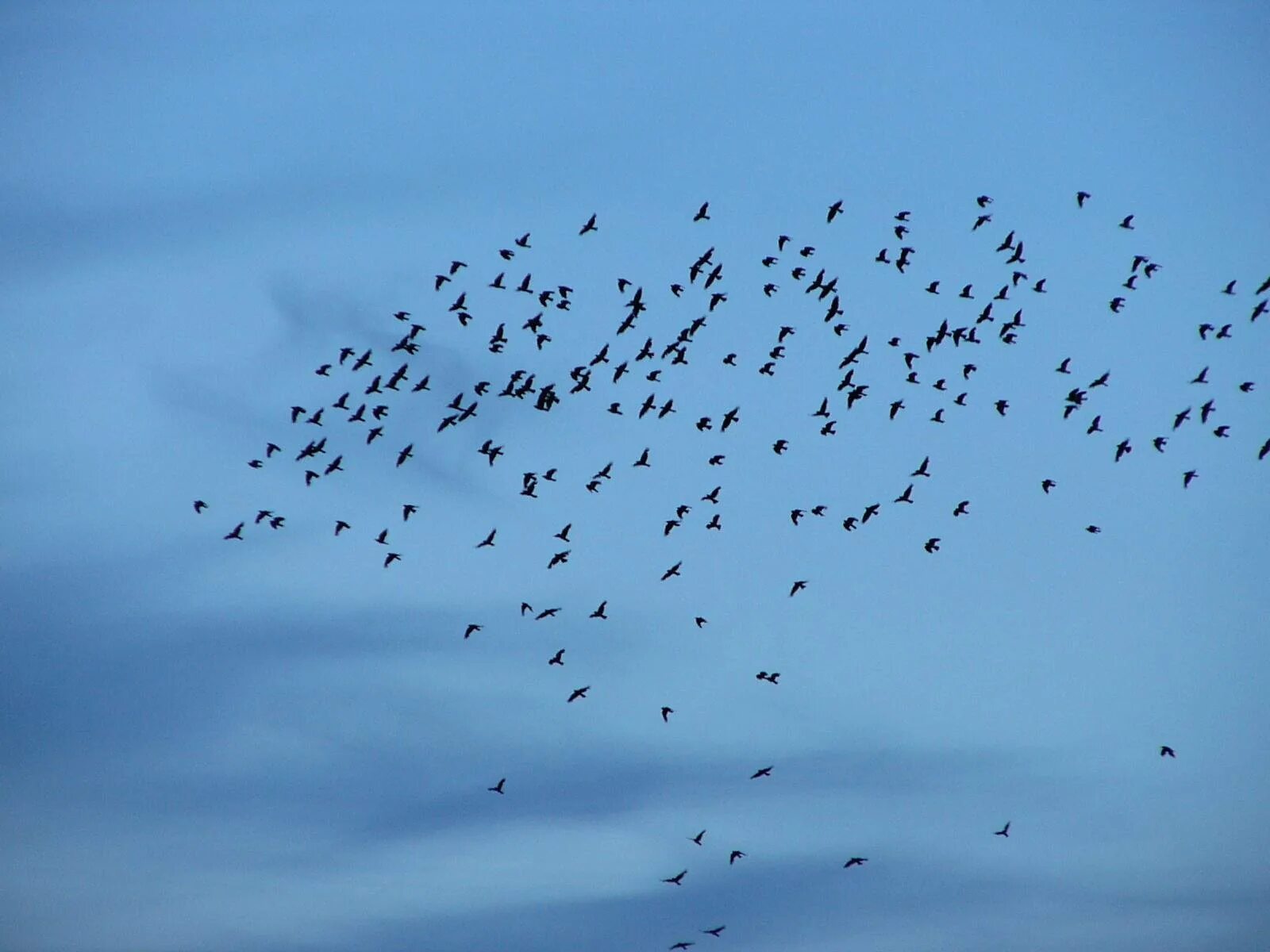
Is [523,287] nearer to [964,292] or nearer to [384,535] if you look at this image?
[384,535]

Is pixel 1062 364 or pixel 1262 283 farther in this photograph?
pixel 1062 364

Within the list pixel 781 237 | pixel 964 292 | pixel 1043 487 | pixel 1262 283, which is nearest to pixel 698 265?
pixel 781 237

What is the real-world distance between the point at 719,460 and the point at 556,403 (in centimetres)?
1049

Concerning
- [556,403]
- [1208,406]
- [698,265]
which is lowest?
[1208,406]

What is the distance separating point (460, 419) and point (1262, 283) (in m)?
40.0

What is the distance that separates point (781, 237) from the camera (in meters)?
99.8

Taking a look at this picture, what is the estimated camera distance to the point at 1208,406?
9188cm

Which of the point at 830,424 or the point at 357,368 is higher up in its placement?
the point at 357,368

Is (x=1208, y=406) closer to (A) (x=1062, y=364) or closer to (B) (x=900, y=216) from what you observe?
(A) (x=1062, y=364)

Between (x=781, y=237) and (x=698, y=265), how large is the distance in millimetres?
5067

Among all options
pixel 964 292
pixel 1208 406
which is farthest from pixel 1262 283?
pixel 964 292

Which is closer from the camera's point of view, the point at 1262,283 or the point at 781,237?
the point at 1262,283

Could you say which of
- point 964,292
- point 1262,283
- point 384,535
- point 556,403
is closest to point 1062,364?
point 964,292

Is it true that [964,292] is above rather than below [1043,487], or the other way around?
above
